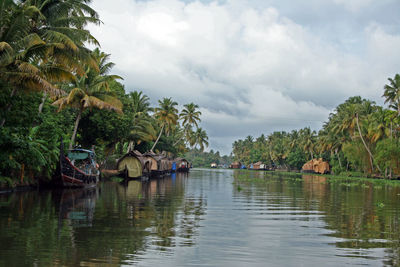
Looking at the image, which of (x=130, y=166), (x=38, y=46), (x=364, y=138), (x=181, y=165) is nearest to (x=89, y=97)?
(x=38, y=46)

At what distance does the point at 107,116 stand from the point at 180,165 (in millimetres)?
48550

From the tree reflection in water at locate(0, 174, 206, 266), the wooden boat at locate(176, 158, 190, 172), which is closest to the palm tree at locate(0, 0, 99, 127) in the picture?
the tree reflection in water at locate(0, 174, 206, 266)

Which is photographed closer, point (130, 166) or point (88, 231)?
point (88, 231)

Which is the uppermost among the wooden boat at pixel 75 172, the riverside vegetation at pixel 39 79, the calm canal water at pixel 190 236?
the riverside vegetation at pixel 39 79

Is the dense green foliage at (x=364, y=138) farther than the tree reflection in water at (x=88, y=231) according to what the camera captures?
Yes

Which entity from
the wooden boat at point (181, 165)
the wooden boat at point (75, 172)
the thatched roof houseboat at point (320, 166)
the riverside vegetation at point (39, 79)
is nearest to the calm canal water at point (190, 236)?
the riverside vegetation at point (39, 79)

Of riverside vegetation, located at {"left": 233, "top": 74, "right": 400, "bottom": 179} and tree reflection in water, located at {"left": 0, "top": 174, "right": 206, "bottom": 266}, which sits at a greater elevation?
riverside vegetation, located at {"left": 233, "top": 74, "right": 400, "bottom": 179}

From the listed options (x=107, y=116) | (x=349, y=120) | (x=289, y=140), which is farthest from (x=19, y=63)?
(x=289, y=140)

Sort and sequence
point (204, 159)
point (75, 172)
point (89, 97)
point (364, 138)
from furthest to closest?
point (204, 159) < point (364, 138) < point (89, 97) < point (75, 172)

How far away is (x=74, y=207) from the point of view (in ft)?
52.1

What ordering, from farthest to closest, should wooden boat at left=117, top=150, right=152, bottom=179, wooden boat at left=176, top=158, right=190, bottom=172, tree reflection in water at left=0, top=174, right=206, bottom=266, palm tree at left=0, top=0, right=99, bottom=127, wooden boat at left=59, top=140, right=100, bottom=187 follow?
1. wooden boat at left=176, top=158, right=190, bottom=172
2. wooden boat at left=117, top=150, right=152, bottom=179
3. wooden boat at left=59, top=140, right=100, bottom=187
4. palm tree at left=0, top=0, right=99, bottom=127
5. tree reflection in water at left=0, top=174, right=206, bottom=266

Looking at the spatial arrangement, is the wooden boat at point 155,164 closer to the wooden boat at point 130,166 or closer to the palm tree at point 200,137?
the wooden boat at point 130,166

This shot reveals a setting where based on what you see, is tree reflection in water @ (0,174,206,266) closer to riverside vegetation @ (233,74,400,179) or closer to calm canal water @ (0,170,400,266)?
calm canal water @ (0,170,400,266)

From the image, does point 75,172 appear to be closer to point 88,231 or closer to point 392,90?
point 88,231
